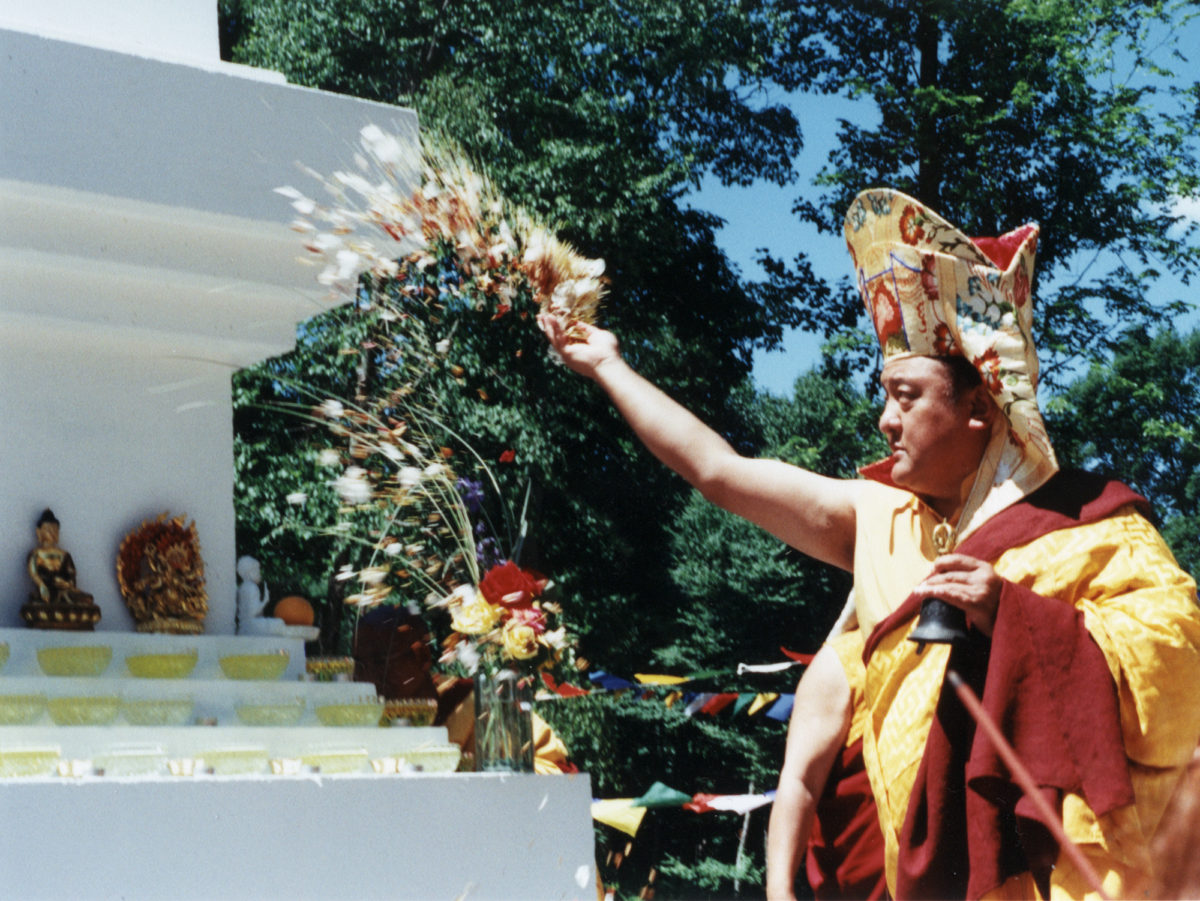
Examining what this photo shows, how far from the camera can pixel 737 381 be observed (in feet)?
46.4

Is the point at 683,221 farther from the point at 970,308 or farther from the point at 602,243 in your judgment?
the point at 970,308

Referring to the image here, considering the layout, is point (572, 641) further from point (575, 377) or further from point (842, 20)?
point (842, 20)

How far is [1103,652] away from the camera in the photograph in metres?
2.05

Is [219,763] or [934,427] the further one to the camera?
[219,763]

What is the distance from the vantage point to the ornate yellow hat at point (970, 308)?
7.44 ft

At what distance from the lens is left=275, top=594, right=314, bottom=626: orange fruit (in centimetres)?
556

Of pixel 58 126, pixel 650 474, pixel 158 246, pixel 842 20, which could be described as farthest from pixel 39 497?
pixel 842 20

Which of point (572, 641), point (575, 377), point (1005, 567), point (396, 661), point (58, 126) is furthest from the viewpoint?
point (575, 377)

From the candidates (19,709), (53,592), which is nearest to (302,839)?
(19,709)

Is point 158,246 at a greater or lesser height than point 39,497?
greater

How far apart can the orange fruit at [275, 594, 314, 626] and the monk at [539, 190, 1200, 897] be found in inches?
129

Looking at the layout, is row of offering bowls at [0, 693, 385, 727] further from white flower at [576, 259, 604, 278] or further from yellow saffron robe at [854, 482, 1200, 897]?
yellow saffron robe at [854, 482, 1200, 897]

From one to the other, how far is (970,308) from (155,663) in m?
3.10

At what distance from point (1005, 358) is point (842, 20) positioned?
41.9 feet
